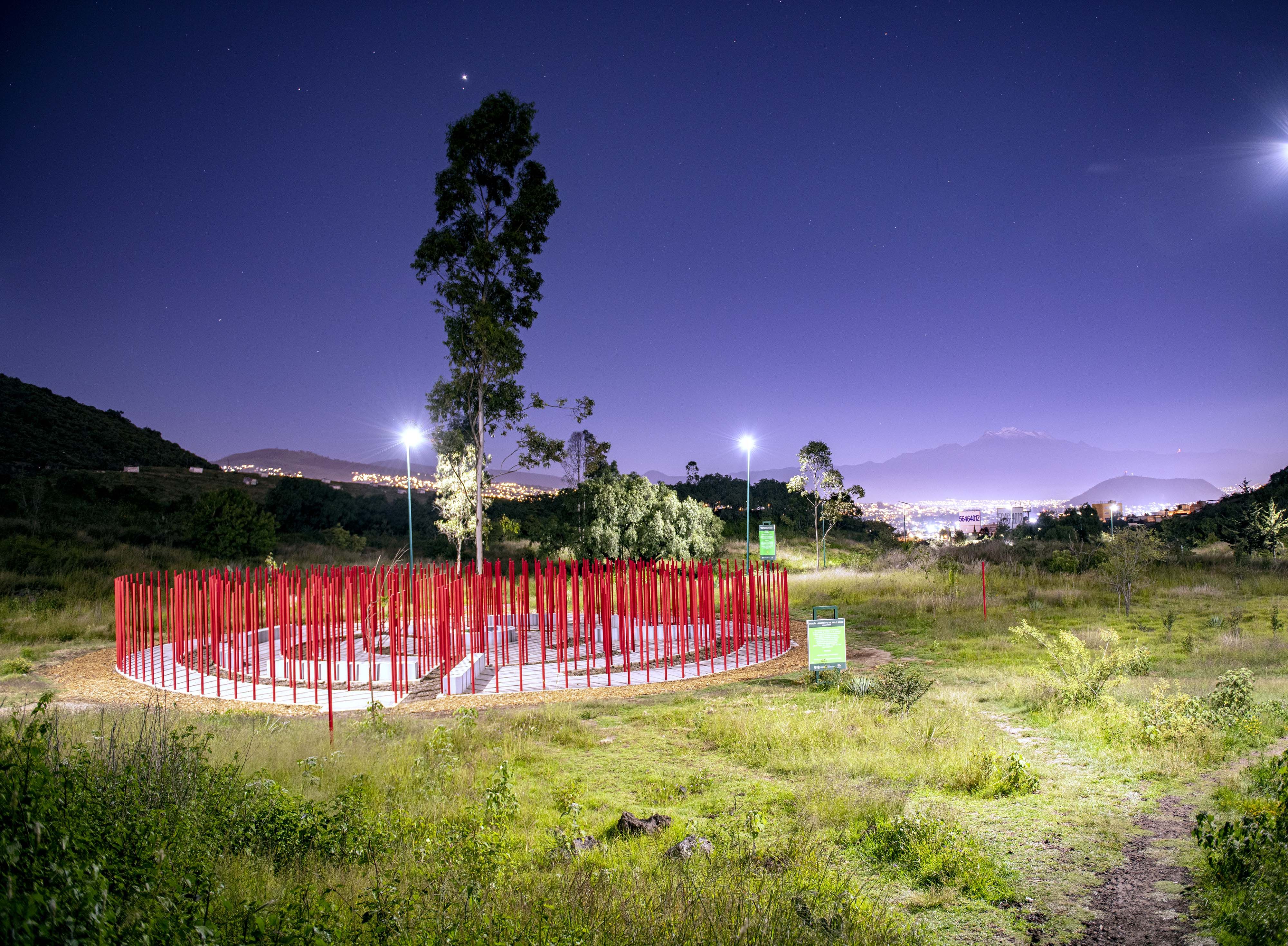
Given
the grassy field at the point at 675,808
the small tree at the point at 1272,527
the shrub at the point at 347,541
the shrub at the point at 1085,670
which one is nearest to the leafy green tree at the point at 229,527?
the shrub at the point at 347,541

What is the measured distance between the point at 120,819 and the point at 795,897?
3837mm

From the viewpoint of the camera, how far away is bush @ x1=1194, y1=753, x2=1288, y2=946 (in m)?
3.72

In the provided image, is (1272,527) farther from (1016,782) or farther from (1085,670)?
(1016,782)

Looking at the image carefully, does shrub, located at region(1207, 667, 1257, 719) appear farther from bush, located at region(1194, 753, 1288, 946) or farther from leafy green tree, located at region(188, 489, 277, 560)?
leafy green tree, located at region(188, 489, 277, 560)

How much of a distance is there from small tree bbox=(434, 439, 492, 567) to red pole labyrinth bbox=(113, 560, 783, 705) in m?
4.91

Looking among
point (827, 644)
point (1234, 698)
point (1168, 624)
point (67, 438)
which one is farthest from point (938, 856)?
point (67, 438)

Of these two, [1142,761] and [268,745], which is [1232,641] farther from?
[268,745]

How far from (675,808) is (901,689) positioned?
4.85 meters

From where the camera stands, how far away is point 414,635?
13195 millimetres

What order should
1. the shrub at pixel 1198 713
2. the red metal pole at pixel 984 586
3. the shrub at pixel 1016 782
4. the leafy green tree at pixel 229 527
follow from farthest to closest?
the leafy green tree at pixel 229 527, the red metal pole at pixel 984 586, the shrub at pixel 1198 713, the shrub at pixel 1016 782

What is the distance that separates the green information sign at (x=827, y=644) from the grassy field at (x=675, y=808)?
459 millimetres

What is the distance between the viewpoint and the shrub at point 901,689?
9578 millimetres

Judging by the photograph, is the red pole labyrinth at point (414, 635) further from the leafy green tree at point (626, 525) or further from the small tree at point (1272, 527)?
the small tree at point (1272, 527)

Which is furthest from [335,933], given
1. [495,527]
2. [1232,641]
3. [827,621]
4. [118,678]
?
[495,527]
